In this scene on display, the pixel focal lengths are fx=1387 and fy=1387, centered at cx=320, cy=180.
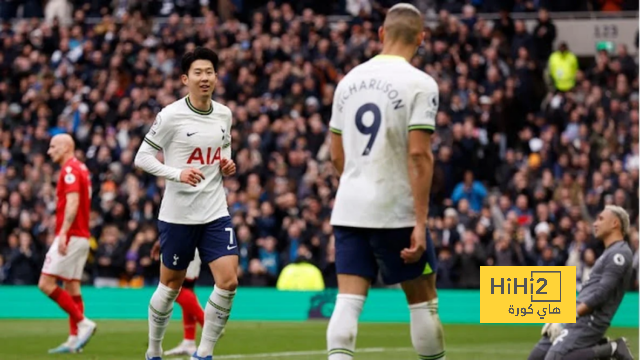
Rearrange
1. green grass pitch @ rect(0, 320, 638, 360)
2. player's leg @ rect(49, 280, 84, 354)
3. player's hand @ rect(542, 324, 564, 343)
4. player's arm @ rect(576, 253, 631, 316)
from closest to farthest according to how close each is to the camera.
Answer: player's arm @ rect(576, 253, 631, 316)
player's hand @ rect(542, 324, 564, 343)
green grass pitch @ rect(0, 320, 638, 360)
player's leg @ rect(49, 280, 84, 354)

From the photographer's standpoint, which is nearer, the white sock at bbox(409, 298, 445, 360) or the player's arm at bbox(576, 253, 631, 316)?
the white sock at bbox(409, 298, 445, 360)

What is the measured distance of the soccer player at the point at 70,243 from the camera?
15383 mm

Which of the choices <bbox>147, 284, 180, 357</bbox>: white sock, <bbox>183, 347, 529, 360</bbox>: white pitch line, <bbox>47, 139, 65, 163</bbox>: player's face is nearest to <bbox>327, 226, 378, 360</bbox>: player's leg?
<bbox>147, 284, 180, 357</bbox>: white sock

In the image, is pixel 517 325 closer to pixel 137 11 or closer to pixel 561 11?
pixel 561 11

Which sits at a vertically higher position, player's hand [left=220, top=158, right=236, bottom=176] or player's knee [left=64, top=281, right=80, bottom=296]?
player's hand [left=220, top=158, right=236, bottom=176]

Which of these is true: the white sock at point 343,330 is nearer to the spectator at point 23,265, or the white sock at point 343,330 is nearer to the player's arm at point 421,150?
the player's arm at point 421,150

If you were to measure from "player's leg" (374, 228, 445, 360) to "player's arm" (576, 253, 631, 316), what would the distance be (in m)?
3.57

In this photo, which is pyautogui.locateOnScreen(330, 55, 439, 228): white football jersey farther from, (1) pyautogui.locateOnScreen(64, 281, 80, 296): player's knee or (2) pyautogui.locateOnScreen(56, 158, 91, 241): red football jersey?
(1) pyautogui.locateOnScreen(64, 281, 80, 296): player's knee

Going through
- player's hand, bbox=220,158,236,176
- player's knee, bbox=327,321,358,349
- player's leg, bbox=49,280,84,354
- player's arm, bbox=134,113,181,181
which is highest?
player's arm, bbox=134,113,181,181

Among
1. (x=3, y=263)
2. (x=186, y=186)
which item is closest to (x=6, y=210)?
(x=3, y=263)

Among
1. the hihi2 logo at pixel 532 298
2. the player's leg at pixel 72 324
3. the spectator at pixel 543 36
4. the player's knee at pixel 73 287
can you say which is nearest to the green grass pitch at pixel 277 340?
the player's leg at pixel 72 324

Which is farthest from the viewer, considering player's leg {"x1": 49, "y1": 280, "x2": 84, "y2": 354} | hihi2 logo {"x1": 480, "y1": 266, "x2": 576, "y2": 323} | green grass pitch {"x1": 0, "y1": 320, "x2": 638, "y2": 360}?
player's leg {"x1": 49, "y1": 280, "x2": 84, "y2": 354}

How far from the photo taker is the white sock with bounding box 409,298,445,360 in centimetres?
877

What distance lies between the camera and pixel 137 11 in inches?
1273
